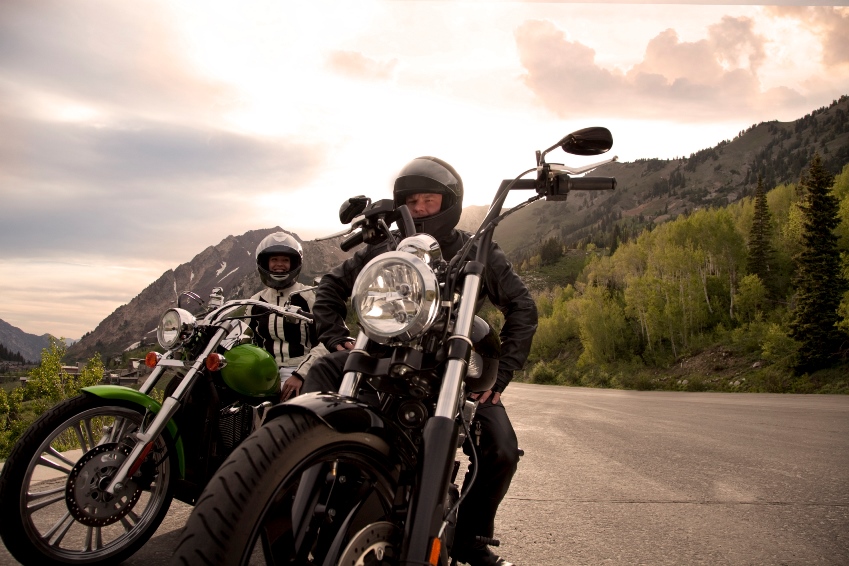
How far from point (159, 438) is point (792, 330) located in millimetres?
44345

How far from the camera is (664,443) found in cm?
880

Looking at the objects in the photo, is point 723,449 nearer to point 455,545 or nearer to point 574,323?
point 455,545

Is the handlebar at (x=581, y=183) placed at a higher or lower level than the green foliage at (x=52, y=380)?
higher

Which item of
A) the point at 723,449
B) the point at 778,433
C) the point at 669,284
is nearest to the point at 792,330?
the point at 669,284

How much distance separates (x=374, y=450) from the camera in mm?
1840

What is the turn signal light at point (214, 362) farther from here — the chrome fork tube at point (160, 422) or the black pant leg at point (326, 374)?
the black pant leg at point (326, 374)

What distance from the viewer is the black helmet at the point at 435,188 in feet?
9.60

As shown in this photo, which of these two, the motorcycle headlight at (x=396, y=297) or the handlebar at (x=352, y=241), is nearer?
the motorcycle headlight at (x=396, y=297)

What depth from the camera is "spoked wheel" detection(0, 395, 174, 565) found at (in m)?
3.15

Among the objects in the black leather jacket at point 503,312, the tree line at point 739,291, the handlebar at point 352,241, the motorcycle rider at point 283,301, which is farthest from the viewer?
the tree line at point 739,291

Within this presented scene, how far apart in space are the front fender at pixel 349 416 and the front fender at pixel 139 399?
6.57 ft

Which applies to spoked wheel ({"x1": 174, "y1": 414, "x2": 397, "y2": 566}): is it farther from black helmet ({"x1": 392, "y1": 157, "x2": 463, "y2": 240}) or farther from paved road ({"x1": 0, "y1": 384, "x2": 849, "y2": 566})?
paved road ({"x1": 0, "y1": 384, "x2": 849, "y2": 566})

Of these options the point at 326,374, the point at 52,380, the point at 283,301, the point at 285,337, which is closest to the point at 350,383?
the point at 326,374

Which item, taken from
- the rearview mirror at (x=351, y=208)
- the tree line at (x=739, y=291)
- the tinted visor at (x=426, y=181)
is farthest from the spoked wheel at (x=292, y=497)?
the tree line at (x=739, y=291)
